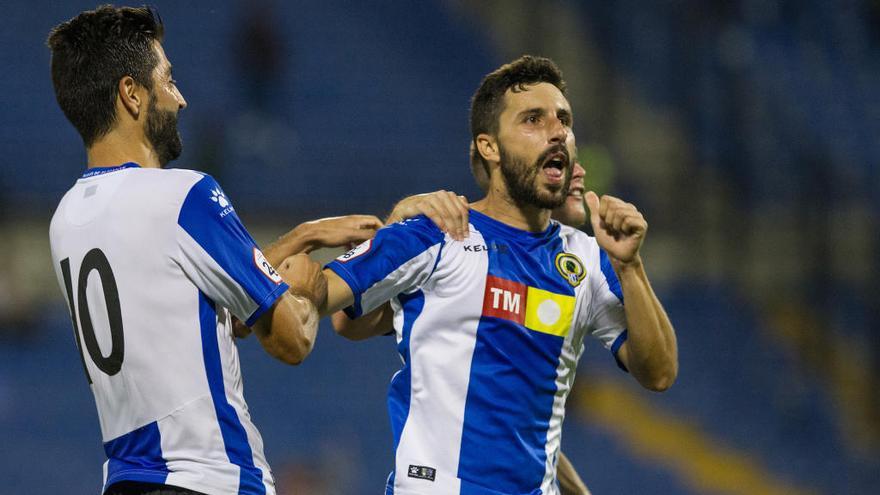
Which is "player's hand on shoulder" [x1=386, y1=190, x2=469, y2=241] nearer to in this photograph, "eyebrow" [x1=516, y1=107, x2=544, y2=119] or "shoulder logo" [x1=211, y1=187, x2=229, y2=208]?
"eyebrow" [x1=516, y1=107, x2=544, y2=119]

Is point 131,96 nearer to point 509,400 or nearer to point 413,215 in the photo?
point 413,215

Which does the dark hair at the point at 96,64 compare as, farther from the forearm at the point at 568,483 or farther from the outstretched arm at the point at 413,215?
the forearm at the point at 568,483

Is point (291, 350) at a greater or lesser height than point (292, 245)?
lesser

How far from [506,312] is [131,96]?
1.42 metres

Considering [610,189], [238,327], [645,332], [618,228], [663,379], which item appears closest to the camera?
[238,327]

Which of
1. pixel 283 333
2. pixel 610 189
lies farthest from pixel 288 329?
Result: pixel 610 189

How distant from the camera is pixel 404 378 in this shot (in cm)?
399

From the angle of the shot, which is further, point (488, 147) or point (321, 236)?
point (488, 147)

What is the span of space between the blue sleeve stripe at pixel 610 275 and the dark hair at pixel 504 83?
0.59 meters

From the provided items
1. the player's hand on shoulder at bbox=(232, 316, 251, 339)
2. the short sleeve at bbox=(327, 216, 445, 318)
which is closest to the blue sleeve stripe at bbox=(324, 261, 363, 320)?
the short sleeve at bbox=(327, 216, 445, 318)

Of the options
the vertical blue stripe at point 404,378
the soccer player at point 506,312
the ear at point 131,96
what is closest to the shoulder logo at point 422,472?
the soccer player at point 506,312

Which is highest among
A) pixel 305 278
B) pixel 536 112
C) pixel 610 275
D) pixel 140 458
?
pixel 536 112

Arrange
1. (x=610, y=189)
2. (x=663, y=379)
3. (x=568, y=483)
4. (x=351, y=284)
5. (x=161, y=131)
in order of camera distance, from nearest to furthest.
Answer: (x=161, y=131), (x=351, y=284), (x=663, y=379), (x=568, y=483), (x=610, y=189)

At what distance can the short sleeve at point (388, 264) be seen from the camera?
386cm
